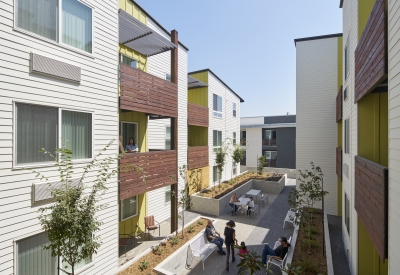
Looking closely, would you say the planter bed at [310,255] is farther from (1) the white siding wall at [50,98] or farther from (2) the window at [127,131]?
(2) the window at [127,131]

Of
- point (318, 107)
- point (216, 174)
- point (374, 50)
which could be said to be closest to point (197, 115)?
point (216, 174)

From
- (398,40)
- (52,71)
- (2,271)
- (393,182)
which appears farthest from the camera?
(52,71)

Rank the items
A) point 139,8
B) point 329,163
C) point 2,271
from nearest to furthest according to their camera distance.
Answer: point 2,271 → point 139,8 → point 329,163

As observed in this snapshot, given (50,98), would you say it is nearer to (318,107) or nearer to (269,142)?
(318,107)

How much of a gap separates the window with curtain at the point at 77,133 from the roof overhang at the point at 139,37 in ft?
13.3

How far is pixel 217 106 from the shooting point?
20.5 m

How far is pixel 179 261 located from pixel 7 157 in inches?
259

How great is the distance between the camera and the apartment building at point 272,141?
104ft

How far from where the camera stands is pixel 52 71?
5.66 m

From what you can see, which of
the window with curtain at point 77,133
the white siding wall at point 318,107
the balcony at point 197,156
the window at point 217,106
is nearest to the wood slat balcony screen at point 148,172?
the window with curtain at point 77,133

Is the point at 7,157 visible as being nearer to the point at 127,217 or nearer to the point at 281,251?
the point at 127,217

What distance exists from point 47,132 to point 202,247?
7.20 meters

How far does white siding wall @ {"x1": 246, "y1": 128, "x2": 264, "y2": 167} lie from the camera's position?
1357 inches

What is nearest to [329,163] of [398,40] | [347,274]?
[347,274]
